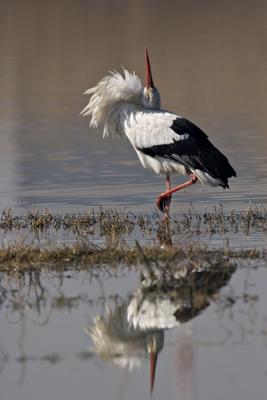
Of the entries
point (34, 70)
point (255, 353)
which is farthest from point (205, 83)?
point (255, 353)

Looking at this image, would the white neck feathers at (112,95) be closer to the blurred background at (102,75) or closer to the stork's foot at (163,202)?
the blurred background at (102,75)

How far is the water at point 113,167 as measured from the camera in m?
6.72

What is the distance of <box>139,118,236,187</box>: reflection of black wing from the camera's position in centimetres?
1196

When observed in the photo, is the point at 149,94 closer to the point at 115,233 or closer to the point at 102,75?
the point at 115,233

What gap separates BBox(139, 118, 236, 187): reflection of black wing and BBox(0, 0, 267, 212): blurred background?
815 mm

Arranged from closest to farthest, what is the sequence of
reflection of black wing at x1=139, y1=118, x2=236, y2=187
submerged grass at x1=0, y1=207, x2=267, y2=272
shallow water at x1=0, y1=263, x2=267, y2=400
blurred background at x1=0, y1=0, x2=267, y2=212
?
shallow water at x1=0, y1=263, x2=267, y2=400
submerged grass at x1=0, y1=207, x2=267, y2=272
reflection of black wing at x1=139, y1=118, x2=236, y2=187
blurred background at x1=0, y1=0, x2=267, y2=212

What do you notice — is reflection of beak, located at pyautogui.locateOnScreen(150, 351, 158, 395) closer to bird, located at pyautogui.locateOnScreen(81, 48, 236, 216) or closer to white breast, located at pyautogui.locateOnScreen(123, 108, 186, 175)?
bird, located at pyautogui.locateOnScreen(81, 48, 236, 216)

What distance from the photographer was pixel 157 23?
37.2 meters

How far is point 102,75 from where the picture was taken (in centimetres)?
2661

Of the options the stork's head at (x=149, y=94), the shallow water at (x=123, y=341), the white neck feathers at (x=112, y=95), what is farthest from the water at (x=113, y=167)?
the stork's head at (x=149, y=94)

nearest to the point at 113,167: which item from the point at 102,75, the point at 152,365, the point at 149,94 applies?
the point at 149,94

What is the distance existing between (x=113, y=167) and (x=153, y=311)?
816cm

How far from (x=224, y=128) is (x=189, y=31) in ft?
56.8

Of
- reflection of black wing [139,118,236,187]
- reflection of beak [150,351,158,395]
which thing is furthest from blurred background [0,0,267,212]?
reflection of beak [150,351,158,395]
